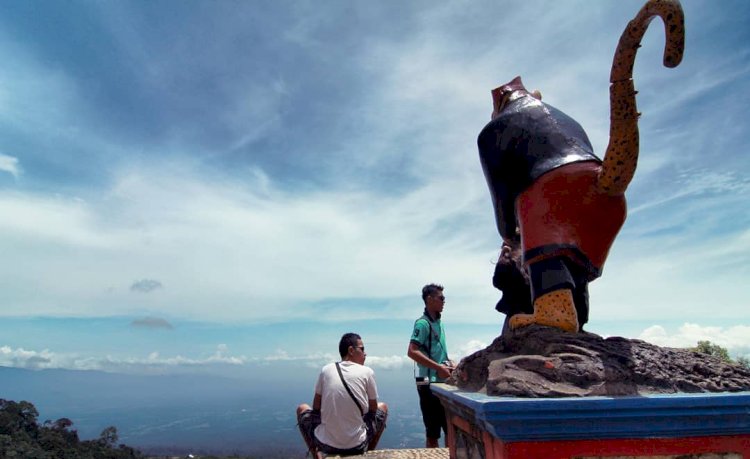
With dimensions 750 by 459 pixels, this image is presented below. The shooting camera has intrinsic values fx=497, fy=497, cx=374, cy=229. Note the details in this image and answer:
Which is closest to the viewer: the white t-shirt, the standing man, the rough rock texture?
the rough rock texture

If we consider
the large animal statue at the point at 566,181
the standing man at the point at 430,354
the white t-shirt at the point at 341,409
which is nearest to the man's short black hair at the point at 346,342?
the white t-shirt at the point at 341,409

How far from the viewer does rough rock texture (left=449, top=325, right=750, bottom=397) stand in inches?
92.7

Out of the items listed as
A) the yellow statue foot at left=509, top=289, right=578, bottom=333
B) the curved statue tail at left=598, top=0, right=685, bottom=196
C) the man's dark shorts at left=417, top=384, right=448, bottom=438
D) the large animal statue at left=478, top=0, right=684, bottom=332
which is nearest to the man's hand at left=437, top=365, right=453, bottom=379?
the man's dark shorts at left=417, top=384, right=448, bottom=438

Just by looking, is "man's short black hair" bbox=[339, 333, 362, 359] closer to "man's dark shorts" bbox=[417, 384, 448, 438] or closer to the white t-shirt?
the white t-shirt

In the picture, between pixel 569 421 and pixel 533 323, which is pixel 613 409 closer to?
pixel 569 421

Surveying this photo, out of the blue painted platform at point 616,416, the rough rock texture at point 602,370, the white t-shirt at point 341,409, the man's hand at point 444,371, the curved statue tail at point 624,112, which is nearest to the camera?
the blue painted platform at point 616,416

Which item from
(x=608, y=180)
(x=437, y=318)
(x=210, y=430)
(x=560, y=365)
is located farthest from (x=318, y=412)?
(x=210, y=430)

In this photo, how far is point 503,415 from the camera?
2145 mm

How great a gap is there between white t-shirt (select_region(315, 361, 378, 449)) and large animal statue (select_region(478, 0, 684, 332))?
2.20 meters

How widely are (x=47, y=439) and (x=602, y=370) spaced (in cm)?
2644

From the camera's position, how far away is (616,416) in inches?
86.3

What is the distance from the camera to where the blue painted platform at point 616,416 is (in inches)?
84.8

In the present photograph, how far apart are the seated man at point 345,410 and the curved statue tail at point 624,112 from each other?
303 cm

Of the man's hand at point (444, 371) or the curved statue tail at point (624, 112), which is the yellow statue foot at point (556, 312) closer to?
→ the curved statue tail at point (624, 112)
